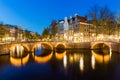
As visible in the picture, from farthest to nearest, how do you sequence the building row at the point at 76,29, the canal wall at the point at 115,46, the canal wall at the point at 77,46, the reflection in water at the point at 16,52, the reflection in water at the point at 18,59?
the building row at the point at 76,29
the reflection in water at the point at 16,52
the canal wall at the point at 115,46
the canal wall at the point at 77,46
the reflection in water at the point at 18,59

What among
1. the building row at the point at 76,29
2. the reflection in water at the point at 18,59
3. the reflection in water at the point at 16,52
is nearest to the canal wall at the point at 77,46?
the reflection in water at the point at 18,59

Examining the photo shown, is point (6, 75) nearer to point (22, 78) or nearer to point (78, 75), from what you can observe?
point (22, 78)

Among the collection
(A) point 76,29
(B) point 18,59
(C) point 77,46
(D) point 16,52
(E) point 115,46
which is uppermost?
(A) point 76,29

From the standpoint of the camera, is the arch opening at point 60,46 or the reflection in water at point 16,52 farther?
the arch opening at point 60,46

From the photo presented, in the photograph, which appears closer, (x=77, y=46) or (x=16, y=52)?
(x=16, y=52)

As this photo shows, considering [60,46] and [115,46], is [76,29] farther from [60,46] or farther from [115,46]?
[115,46]

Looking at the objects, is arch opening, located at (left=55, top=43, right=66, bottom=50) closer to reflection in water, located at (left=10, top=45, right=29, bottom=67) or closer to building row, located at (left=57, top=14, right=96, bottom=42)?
building row, located at (left=57, top=14, right=96, bottom=42)

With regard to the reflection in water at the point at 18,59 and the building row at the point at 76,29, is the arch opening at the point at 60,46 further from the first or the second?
the reflection in water at the point at 18,59

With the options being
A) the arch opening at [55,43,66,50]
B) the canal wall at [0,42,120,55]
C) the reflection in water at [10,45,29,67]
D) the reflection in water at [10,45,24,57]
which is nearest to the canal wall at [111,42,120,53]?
the canal wall at [0,42,120,55]

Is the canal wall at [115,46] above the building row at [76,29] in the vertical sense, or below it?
below

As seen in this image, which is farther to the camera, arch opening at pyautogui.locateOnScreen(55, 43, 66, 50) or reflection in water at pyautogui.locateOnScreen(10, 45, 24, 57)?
arch opening at pyautogui.locateOnScreen(55, 43, 66, 50)

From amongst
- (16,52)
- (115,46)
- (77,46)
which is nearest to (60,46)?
(77,46)

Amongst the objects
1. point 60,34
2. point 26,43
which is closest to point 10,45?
point 26,43

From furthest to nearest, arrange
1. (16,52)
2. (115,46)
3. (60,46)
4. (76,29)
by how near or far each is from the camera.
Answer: (76,29), (60,46), (16,52), (115,46)
